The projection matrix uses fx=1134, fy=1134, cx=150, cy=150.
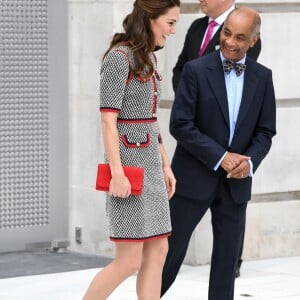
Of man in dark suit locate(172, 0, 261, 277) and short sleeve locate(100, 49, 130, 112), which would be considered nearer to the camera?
short sleeve locate(100, 49, 130, 112)

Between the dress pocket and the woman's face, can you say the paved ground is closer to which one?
the dress pocket

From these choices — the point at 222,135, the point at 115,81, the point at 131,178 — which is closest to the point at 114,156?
the point at 131,178

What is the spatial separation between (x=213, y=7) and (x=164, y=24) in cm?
206

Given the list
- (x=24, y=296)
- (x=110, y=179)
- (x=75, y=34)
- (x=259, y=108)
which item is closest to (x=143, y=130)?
(x=110, y=179)

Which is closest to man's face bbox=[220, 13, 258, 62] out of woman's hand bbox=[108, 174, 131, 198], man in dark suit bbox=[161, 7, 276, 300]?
man in dark suit bbox=[161, 7, 276, 300]

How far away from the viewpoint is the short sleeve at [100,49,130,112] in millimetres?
5145

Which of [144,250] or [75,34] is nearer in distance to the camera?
[144,250]

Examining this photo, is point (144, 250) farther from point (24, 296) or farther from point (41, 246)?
point (41, 246)

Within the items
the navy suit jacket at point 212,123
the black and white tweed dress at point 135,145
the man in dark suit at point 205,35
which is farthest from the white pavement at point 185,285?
the black and white tweed dress at point 135,145

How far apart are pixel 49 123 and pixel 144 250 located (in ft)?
10.9

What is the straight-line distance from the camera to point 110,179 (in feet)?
17.0

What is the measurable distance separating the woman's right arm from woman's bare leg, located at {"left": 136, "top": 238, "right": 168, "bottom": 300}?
1.20 ft

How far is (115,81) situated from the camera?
516 cm

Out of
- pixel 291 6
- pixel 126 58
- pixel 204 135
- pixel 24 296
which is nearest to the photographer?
pixel 126 58
